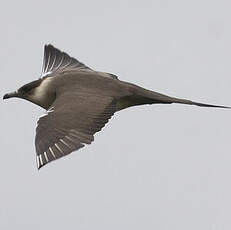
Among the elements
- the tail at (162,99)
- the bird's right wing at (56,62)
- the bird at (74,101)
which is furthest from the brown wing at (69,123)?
the bird's right wing at (56,62)

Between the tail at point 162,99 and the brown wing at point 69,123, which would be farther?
the tail at point 162,99

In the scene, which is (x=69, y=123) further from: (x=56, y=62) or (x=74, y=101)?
(x=56, y=62)

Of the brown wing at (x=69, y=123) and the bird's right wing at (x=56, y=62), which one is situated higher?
the bird's right wing at (x=56, y=62)

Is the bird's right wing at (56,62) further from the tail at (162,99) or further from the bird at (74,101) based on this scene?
the tail at (162,99)

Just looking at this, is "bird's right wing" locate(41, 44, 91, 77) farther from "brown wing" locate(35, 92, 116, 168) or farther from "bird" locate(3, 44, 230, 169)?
"brown wing" locate(35, 92, 116, 168)

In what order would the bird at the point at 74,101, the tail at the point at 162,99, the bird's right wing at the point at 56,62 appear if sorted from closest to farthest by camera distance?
the bird at the point at 74,101 < the tail at the point at 162,99 < the bird's right wing at the point at 56,62

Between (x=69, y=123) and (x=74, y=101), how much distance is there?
67 centimetres

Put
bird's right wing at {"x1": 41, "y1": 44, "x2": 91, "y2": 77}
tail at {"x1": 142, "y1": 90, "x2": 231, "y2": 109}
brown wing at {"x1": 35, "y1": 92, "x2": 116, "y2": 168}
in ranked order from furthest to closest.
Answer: bird's right wing at {"x1": 41, "y1": 44, "x2": 91, "y2": 77} < tail at {"x1": 142, "y1": 90, "x2": 231, "y2": 109} < brown wing at {"x1": 35, "y1": 92, "x2": 116, "y2": 168}

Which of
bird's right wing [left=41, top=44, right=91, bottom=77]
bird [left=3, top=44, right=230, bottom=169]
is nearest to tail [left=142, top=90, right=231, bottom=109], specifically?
bird [left=3, top=44, right=230, bottom=169]

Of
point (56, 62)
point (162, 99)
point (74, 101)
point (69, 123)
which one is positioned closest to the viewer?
Result: point (69, 123)

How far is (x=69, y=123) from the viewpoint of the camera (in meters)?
15.7

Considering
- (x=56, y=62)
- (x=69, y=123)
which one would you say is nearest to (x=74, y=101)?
(x=69, y=123)

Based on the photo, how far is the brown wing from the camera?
592 inches

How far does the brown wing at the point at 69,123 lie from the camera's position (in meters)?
15.0
